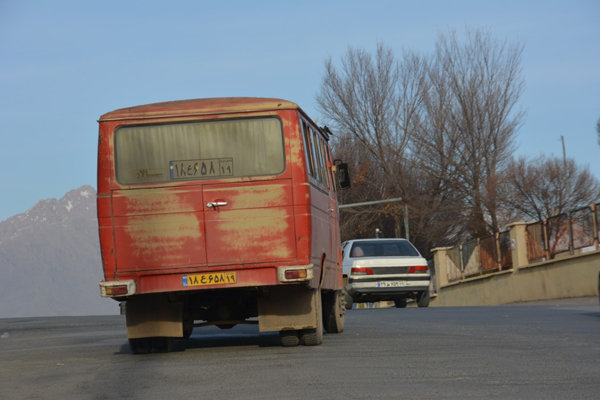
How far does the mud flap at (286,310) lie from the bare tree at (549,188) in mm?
48744

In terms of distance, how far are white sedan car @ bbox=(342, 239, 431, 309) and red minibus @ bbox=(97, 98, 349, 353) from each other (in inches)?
512

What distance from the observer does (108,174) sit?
1172cm

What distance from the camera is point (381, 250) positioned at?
2584 cm

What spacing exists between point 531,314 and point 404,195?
42665 mm

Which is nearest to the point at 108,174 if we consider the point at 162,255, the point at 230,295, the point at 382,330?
the point at 162,255

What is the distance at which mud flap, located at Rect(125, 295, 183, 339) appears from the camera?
1205cm

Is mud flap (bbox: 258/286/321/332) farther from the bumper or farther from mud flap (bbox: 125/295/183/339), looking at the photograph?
the bumper

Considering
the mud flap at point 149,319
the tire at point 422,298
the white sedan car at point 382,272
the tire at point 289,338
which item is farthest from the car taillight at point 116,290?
the tire at point 422,298

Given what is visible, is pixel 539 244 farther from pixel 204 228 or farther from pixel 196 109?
pixel 204 228

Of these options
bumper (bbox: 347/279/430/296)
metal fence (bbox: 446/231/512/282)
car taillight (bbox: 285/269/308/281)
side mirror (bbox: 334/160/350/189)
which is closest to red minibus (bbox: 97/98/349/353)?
car taillight (bbox: 285/269/308/281)

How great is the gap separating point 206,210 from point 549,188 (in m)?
54.4

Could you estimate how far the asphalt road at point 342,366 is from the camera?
8125 millimetres

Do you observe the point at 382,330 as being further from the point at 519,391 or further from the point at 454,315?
the point at 519,391

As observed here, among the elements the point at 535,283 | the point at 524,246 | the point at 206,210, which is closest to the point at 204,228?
the point at 206,210
